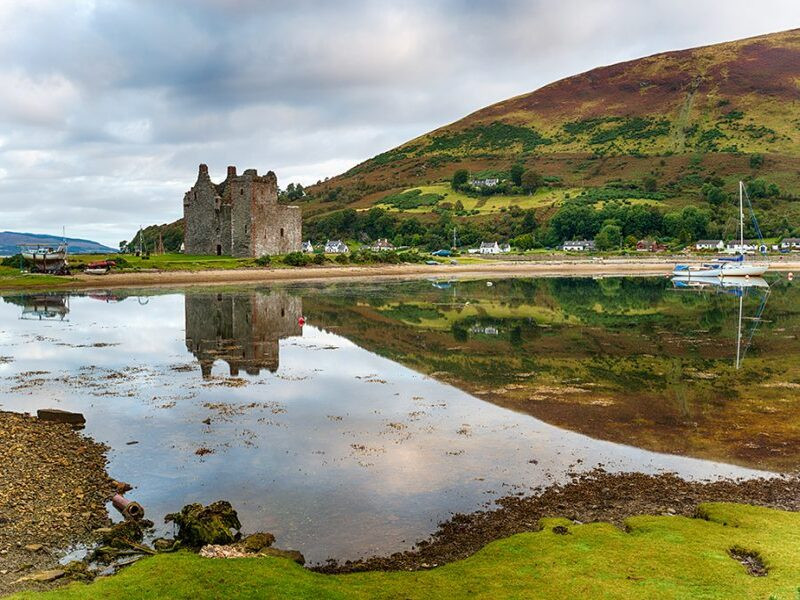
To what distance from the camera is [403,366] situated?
24.9 metres

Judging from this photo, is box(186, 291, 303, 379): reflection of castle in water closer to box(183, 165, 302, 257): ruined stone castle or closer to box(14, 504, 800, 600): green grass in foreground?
box(14, 504, 800, 600): green grass in foreground

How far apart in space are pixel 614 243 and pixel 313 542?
126 m

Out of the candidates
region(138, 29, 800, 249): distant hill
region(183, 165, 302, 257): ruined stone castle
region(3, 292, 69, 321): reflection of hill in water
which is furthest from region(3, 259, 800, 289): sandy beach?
region(138, 29, 800, 249): distant hill

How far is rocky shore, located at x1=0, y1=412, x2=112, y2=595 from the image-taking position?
8742 mm

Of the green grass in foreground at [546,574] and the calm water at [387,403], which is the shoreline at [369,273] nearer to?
the calm water at [387,403]

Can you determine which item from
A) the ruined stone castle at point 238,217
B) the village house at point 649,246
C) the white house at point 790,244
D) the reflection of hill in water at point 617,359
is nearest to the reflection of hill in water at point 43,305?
the reflection of hill in water at point 617,359

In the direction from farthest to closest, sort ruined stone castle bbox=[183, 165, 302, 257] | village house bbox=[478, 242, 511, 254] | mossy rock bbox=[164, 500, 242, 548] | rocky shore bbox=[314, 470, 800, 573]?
village house bbox=[478, 242, 511, 254], ruined stone castle bbox=[183, 165, 302, 257], mossy rock bbox=[164, 500, 242, 548], rocky shore bbox=[314, 470, 800, 573]

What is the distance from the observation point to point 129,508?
10.5 meters

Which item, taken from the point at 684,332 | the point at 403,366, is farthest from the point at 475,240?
the point at 403,366

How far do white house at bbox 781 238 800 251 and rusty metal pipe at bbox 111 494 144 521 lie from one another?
128175 millimetres

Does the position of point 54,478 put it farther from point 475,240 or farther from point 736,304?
point 475,240

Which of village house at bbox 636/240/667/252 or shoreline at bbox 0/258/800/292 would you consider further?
village house at bbox 636/240/667/252

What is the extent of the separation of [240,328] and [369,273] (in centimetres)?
5093

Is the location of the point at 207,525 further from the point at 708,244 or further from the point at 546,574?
the point at 708,244
